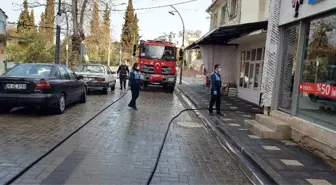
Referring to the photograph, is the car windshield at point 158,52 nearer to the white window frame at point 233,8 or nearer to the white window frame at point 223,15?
the white window frame at point 233,8

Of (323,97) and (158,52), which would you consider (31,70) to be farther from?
(158,52)

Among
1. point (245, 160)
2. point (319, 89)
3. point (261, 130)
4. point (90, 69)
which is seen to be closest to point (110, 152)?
point (245, 160)

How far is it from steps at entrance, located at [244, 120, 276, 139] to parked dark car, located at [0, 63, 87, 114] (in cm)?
562

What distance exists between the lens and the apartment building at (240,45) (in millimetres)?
15317

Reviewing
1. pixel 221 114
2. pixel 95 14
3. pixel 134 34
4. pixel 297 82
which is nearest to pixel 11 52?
pixel 95 14

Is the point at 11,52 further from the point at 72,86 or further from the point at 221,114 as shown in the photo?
the point at 221,114

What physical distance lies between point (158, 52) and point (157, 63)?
78cm

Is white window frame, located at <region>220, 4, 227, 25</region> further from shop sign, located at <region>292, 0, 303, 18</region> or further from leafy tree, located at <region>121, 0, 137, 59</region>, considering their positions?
leafy tree, located at <region>121, 0, 137, 59</region>

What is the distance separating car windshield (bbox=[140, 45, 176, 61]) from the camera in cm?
2172

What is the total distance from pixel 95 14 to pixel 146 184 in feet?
80.7

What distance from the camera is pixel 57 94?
10250 mm

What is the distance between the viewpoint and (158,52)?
21844 millimetres

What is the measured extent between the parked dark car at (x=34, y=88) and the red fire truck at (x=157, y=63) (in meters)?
10.6

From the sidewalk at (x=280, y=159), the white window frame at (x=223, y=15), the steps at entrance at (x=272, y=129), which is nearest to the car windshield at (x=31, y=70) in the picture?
the sidewalk at (x=280, y=159)
